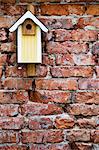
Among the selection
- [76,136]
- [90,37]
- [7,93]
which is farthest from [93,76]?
[7,93]

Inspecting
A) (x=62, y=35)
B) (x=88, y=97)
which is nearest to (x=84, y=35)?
(x=62, y=35)

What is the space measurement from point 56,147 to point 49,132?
10 centimetres

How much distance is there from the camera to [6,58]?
2023 mm

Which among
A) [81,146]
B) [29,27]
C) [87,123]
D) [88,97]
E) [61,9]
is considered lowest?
[81,146]

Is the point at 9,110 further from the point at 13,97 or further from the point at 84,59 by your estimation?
the point at 84,59

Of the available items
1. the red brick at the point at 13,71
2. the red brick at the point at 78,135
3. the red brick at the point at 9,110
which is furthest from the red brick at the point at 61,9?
the red brick at the point at 78,135

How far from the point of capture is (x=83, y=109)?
2033mm

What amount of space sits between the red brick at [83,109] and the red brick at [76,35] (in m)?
0.39

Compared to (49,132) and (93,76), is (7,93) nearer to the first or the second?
(49,132)

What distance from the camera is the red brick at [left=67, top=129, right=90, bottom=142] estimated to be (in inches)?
80.0

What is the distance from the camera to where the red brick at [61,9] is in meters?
2.03

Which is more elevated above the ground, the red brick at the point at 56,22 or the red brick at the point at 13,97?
the red brick at the point at 56,22

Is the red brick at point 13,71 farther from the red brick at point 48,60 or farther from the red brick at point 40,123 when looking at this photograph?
the red brick at point 40,123

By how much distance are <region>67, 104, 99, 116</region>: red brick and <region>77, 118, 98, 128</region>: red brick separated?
0.03 metres
